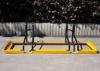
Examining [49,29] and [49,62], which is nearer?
[49,62]

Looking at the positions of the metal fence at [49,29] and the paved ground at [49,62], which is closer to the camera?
the paved ground at [49,62]

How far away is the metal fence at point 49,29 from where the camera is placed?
12859 mm

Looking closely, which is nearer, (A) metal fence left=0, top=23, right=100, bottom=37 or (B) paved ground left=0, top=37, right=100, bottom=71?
(B) paved ground left=0, top=37, right=100, bottom=71

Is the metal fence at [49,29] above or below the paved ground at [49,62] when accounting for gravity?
above

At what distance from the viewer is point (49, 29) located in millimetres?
12898

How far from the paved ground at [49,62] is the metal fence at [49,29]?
251cm

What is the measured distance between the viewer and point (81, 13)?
13.0m

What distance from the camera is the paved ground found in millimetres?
8734

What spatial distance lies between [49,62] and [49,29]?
3731mm

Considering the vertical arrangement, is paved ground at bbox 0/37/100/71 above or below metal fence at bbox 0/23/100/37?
below

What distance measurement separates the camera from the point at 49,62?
9.33m

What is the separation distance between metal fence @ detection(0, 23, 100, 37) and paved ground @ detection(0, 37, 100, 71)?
2.51 m

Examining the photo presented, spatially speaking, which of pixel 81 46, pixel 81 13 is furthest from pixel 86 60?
pixel 81 13

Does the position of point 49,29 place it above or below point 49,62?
above
